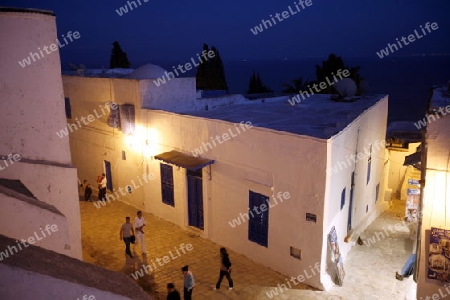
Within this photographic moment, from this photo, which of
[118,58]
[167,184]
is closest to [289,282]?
[167,184]

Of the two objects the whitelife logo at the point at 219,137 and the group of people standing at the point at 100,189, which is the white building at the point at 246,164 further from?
the group of people standing at the point at 100,189

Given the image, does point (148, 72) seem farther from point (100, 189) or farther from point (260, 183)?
point (260, 183)

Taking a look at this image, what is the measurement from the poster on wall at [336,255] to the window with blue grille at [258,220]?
1841 millimetres

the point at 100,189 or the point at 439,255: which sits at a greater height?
the point at 439,255

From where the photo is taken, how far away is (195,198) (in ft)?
43.0

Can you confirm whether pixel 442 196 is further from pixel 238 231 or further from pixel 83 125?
pixel 83 125

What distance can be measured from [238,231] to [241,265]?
105 centimetres

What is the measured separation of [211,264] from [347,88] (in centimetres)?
1038

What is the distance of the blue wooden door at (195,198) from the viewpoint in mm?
12896

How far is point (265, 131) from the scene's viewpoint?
10.4 metres

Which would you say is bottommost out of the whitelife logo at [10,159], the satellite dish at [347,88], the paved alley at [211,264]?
the paved alley at [211,264]

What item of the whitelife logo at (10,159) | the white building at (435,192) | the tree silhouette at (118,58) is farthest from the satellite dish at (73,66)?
the tree silhouette at (118,58)

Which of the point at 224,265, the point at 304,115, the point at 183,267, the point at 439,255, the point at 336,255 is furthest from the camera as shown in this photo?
the point at 304,115

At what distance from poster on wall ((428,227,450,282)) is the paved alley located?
1.37m
